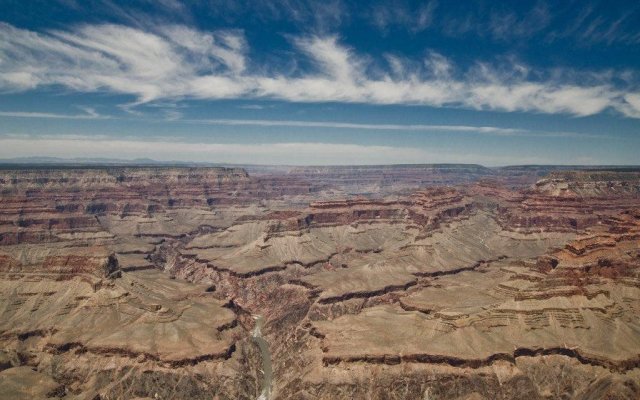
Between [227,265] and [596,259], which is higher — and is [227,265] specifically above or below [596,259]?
below

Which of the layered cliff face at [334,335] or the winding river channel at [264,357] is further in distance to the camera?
the winding river channel at [264,357]

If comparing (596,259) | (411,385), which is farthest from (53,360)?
(596,259)

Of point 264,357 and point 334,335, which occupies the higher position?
point 334,335

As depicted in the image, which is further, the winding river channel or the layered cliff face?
the winding river channel

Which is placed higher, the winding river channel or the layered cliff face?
the layered cliff face

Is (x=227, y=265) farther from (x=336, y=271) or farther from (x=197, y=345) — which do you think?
(x=197, y=345)

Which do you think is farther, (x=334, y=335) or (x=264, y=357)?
(x=264, y=357)

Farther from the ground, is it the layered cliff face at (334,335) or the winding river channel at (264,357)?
the layered cliff face at (334,335)

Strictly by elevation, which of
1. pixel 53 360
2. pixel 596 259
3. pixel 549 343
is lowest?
pixel 53 360
